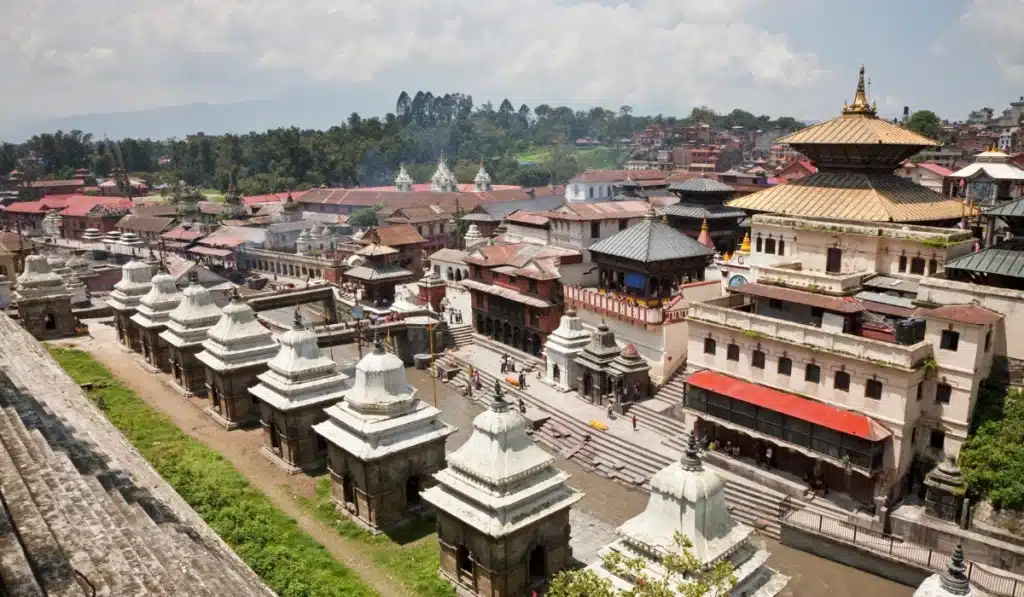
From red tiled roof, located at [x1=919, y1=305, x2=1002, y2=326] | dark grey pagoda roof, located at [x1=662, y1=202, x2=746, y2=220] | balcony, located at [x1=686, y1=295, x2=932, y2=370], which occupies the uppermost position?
dark grey pagoda roof, located at [x1=662, y1=202, x2=746, y2=220]

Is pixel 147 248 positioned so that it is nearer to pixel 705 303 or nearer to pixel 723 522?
pixel 705 303

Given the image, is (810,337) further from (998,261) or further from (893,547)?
(893,547)

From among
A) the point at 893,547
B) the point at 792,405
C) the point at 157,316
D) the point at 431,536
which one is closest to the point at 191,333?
the point at 157,316

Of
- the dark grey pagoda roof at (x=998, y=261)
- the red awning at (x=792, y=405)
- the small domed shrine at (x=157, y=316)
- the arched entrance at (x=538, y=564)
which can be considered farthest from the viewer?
the small domed shrine at (x=157, y=316)

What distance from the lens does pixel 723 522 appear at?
627 inches

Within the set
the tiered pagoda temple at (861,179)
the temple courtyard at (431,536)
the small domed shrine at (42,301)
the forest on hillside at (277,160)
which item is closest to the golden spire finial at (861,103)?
the tiered pagoda temple at (861,179)

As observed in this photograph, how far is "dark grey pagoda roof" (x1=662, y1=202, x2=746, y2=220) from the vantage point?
170ft

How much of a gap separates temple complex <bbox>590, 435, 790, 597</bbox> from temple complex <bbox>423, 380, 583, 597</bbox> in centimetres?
455

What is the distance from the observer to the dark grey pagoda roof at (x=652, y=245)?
4114 centimetres

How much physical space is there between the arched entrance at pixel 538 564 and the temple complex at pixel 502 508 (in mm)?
29

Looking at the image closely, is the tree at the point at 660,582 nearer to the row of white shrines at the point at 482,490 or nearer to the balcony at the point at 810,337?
the row of white shrines at the point at 482,490

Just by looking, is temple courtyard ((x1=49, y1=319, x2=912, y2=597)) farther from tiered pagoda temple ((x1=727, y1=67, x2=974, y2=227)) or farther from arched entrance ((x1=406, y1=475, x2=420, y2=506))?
tiered pagoda temple ((x1=727, y1=67, x2=974, y2=227))

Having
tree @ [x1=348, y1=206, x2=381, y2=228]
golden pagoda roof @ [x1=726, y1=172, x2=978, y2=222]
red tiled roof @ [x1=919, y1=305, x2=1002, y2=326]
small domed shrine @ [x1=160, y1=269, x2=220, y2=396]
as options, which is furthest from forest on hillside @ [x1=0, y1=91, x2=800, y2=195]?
red tiled roof @ [x1=919, y1=305, x2=1002, y2=326]

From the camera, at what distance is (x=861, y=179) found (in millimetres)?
35250
